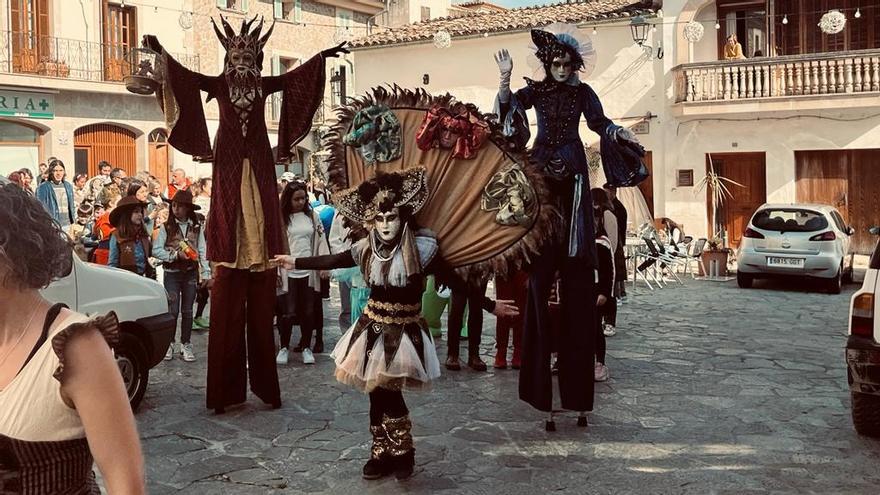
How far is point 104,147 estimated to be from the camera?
83.9 feet

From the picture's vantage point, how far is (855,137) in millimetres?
20250

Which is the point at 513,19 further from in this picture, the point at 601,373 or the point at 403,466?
the point at 403,466

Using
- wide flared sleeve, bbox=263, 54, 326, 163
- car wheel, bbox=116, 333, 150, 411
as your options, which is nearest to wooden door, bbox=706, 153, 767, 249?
wide flared sleeve, bbox=263, 54, 326, 163

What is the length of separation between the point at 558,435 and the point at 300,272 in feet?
11.6

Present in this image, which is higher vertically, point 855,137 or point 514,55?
point 514,55

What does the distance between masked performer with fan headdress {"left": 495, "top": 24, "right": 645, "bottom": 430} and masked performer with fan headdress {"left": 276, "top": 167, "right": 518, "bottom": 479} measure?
41.6 inches

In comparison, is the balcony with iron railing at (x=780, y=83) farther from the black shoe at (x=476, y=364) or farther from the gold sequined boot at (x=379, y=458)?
the gold sequined boot at (x=379, y=458)

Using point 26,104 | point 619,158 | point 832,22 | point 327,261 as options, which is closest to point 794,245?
point 832,22

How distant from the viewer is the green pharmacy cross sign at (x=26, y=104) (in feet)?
74.2

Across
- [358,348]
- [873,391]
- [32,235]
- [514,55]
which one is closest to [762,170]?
[514,55]

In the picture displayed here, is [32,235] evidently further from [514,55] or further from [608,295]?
[514,55]

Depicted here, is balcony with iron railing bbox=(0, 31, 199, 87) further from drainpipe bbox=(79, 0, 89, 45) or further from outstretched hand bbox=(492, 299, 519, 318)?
outstretched hand bbox=(492, 299, 519, 318)

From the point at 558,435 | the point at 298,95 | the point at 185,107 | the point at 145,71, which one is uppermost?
the point at 145,71

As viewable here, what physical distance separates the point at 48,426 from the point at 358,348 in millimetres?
3042
